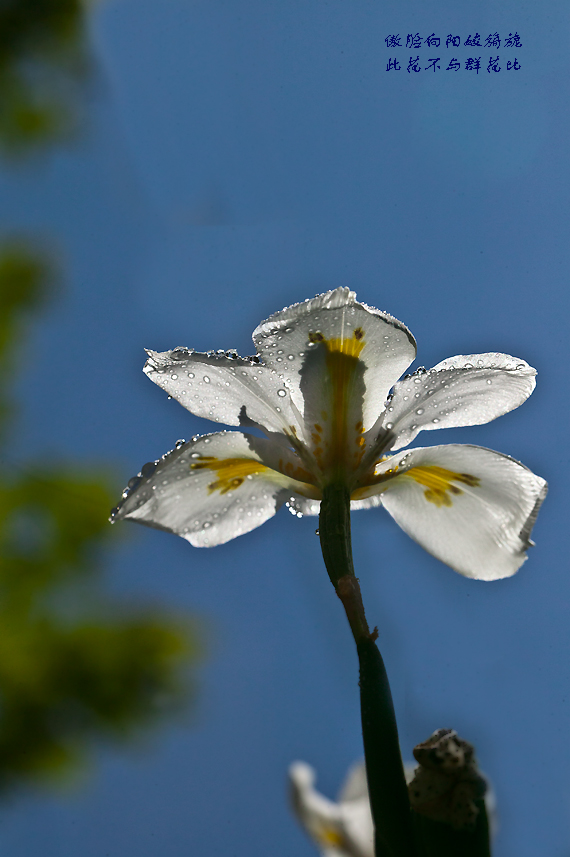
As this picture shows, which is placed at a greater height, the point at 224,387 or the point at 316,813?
the point at 224,387

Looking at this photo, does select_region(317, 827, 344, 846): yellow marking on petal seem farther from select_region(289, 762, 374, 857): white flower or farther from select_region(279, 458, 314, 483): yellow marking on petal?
select_region(279, 458, 314, 483): yellow marking on petal

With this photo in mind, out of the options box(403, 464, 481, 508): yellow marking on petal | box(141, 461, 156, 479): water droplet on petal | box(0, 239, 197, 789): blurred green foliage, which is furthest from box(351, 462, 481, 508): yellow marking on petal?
box(0, 239, 197, 789): blurred green foliage

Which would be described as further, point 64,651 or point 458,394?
point 64,651

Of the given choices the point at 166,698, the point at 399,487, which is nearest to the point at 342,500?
the point at 399,487

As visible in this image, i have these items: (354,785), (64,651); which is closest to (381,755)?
(354,785)

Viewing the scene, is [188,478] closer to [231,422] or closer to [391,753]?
[231,422]

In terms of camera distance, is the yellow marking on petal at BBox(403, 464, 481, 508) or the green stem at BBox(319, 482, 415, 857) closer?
the green stem at BBox(319, 482, 415, 857)

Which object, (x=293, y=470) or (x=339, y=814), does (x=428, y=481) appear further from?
(x=339, y=814)
